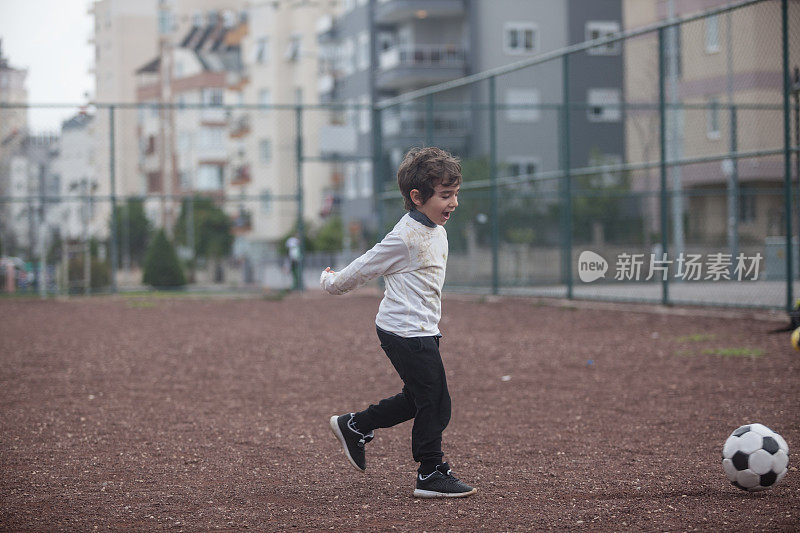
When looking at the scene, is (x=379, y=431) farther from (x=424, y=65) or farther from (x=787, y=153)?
(x=424, y=65)

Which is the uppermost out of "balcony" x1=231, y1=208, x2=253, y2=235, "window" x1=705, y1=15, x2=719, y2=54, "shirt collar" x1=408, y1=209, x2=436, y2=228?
"window" x1=705, y1=15, x2=719, y2=54

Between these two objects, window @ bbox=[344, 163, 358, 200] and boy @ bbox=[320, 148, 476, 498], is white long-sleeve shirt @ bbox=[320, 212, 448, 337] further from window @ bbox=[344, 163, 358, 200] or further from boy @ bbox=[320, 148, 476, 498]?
window @ bbox=[344, 163, 358, 200]

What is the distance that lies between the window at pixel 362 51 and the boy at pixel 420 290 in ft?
135

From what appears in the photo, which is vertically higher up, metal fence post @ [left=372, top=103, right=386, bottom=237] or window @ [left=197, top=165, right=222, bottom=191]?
window @ [left=197, top=165, right=222, bottom=191]

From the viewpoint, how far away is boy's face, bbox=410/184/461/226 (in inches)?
176

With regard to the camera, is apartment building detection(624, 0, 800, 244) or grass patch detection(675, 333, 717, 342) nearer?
grass patch detection(675, 333, 717, 342)

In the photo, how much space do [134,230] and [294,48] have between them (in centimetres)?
2727

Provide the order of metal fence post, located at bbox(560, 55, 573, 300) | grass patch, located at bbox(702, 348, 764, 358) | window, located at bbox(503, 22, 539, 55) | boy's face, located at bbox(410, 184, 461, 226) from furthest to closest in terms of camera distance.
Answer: window, located at bbox(503, 22, 539, 55)
metal fence post, located at bbox(560, 55, 573, 300)
grass patch, located at bbox(702, 348, 764, 358)
boy's face, located at bbox(410, 184, 461, 226)

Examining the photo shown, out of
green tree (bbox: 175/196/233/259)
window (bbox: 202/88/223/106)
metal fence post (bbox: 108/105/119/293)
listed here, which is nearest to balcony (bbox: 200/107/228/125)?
window (bbox: 202/88/223/106)

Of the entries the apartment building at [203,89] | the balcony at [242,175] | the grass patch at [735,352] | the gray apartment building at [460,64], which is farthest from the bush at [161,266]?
the balcony at [242,175]

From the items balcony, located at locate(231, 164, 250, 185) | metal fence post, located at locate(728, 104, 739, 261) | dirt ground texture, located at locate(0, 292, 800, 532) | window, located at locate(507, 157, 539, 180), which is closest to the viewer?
dirt ground texture, located at locate(0, 292, 800, 532)

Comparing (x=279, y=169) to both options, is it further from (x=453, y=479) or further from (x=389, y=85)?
(x=453, y=479)

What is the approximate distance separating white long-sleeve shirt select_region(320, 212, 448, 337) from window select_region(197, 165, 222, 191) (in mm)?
55385

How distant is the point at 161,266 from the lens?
22.6 meters
